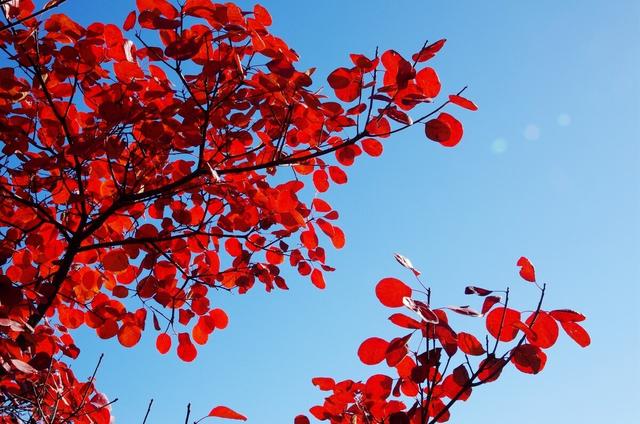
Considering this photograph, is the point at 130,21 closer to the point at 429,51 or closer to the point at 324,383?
the point at 429,51

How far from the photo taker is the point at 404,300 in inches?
49.2

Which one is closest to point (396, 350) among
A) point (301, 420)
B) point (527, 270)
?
point (527, 270)

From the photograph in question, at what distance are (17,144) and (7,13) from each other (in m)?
0.66

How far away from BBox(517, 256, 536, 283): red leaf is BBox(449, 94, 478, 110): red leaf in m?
0.53

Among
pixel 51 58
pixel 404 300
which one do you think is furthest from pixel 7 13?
pixel 404 300

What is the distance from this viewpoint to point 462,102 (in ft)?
5.56

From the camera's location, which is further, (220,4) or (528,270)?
(220,4)

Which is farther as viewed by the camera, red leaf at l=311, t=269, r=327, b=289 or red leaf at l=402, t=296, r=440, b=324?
red leaf at l=311, t=269, r=327, b=289

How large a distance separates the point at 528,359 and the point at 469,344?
0.47 feet

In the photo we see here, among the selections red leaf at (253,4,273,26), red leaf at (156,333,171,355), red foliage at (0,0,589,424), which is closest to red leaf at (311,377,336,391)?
red foliage at (0,0,589,424)

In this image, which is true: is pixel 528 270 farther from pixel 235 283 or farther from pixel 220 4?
pixel 235 283

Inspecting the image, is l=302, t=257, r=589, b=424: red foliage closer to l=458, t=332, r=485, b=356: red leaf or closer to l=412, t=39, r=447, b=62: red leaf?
l=458, t=332, r=485, b=356: red leaf

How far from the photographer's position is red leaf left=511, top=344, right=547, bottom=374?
4.29 feet

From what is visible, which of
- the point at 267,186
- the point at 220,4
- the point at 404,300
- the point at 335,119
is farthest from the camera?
the point at 267,186
